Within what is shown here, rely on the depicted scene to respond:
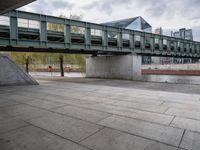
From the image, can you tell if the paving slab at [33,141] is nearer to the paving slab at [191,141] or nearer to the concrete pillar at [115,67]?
the paving slab at [191,141]

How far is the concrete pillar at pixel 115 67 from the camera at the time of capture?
80.8 feet

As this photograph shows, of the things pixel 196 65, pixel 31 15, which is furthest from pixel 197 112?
pixel 196 65

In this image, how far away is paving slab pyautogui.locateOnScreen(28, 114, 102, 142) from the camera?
391cm

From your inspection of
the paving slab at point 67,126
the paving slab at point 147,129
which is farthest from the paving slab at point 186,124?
the paving slab at point 67,126

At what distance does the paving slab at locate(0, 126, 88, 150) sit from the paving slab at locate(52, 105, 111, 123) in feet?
4.83

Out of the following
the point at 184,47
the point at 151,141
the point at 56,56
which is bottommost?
the point at 151,141

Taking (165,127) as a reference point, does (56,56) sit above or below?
above

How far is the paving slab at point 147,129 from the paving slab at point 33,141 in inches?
56.4

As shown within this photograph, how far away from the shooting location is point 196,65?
5275 cm

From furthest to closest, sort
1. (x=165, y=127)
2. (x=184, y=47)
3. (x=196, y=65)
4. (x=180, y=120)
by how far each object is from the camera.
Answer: (x=196, y=65)
(x=184, y=47)
(x=180, y=120)
(x=165, y=127)

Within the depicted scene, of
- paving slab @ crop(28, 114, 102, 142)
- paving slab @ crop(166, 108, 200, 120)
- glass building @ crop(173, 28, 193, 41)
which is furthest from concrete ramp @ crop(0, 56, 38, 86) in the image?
glass building @ crop(173, 28, 193, 41)

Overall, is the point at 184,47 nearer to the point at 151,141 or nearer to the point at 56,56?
the point at 56,56

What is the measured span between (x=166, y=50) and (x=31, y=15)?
25584 mm

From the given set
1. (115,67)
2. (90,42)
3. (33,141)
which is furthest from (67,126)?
(115,67)
